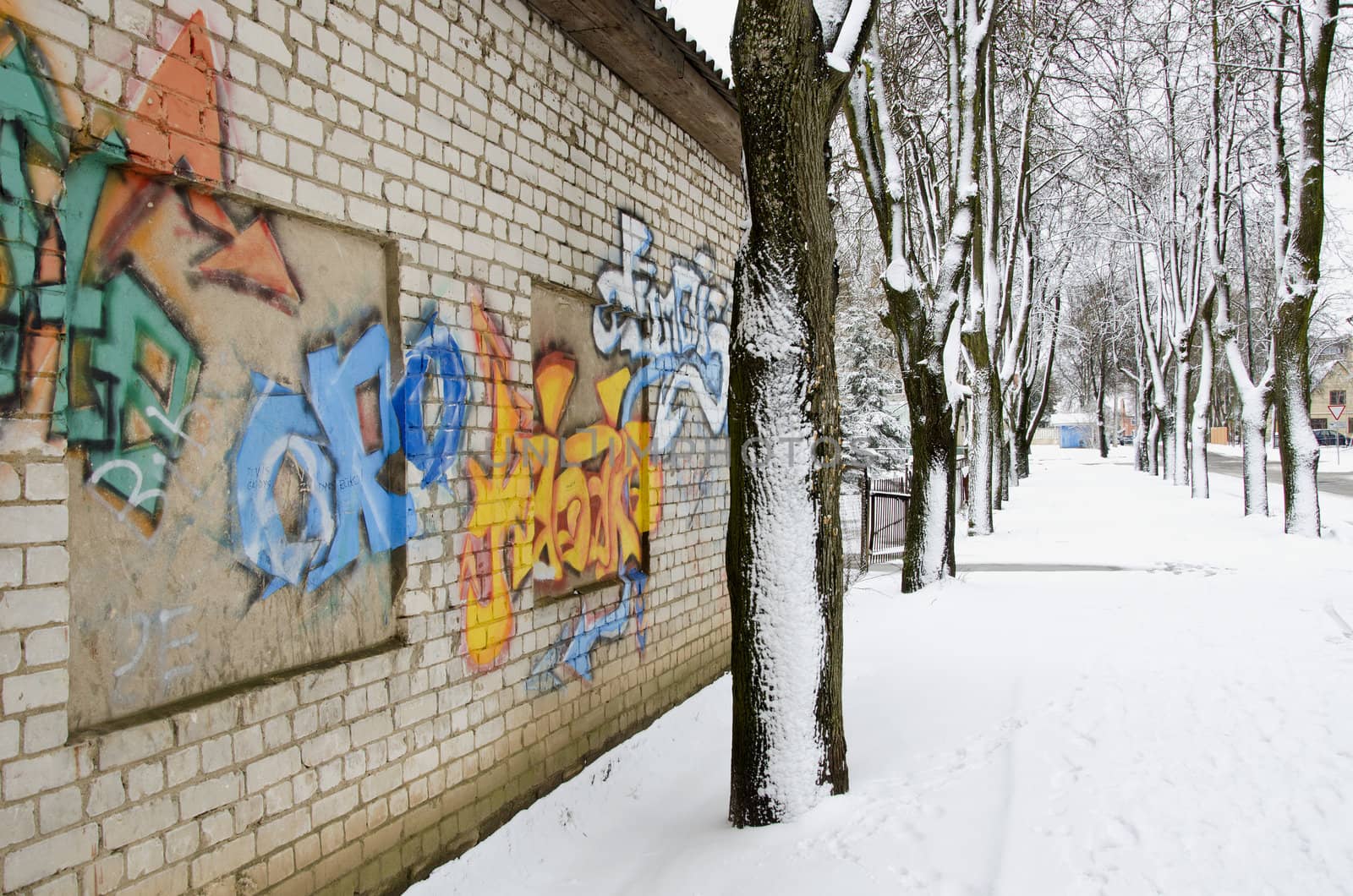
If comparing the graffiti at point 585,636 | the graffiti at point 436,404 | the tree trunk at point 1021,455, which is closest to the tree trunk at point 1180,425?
the tree trunk at point 1021,455

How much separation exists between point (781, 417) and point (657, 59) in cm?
292

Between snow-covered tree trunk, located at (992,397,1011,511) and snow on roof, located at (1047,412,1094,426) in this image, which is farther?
snow on roof, located at (1047,412,1094,426)

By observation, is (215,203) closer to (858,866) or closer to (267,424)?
(267,424)

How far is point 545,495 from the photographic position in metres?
5.18

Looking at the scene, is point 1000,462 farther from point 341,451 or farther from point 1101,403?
point 1101,403

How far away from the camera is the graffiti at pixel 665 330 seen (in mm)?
6008

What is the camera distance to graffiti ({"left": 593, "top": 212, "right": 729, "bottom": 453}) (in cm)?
601

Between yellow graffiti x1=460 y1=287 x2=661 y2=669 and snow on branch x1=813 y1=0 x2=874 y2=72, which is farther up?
snow on branch x1=813 y1=0 x2=874 y2=72

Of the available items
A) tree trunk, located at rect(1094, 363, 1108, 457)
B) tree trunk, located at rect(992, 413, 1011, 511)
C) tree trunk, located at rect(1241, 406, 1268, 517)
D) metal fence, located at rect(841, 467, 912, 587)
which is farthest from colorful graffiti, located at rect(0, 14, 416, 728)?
tree trunk, located at rect(1094, 363, 1108, 457)

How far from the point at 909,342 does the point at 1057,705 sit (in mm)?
5374

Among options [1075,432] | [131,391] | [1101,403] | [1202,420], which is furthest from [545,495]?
[1075,432]

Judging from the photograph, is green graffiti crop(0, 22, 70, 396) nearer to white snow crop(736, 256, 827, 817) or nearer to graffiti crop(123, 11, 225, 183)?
graffiti crop(123, 11, 225, 183)

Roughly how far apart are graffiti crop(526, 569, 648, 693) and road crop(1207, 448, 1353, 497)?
71.3 ft

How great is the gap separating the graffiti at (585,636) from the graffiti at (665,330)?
3.65 feet
